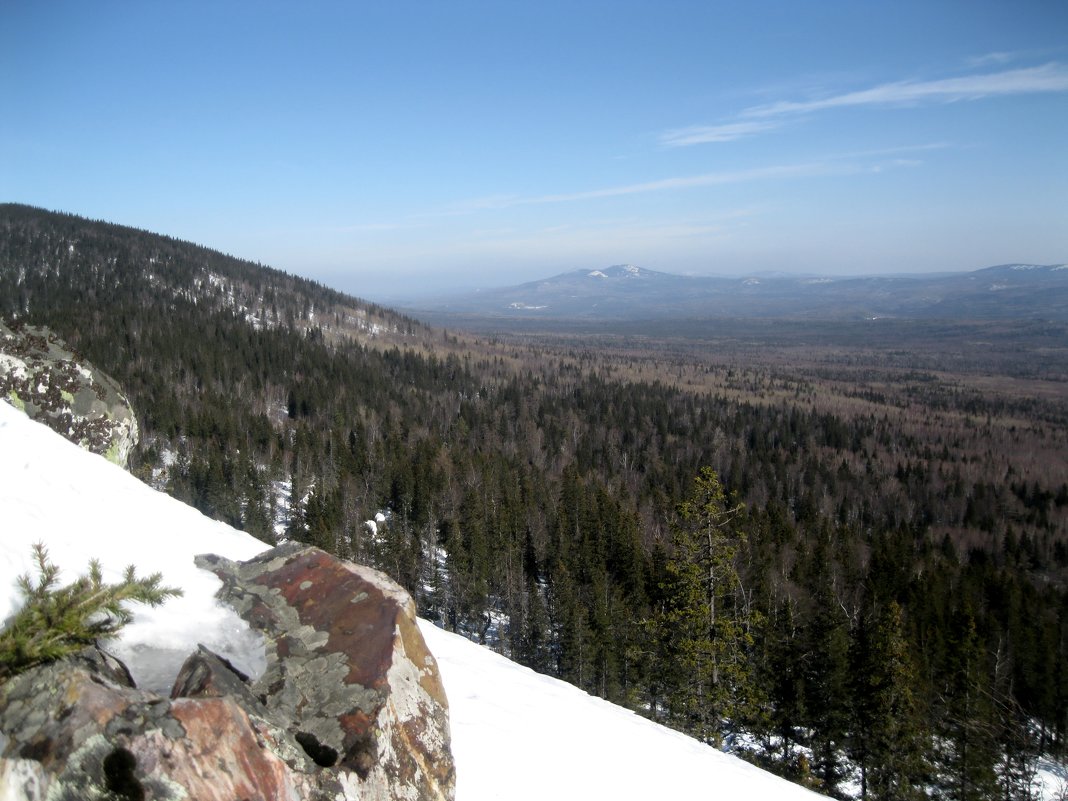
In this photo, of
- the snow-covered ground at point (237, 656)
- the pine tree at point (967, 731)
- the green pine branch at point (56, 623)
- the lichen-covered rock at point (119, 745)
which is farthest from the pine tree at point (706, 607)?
the green pine branch at point (56, 623)

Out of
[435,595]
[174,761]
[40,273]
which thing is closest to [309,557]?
[174,761]

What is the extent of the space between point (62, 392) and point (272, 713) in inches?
678

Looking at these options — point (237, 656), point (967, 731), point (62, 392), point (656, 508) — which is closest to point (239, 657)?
point (237, 656)

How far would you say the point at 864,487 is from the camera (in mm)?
91875

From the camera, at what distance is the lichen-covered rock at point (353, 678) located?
569 cm

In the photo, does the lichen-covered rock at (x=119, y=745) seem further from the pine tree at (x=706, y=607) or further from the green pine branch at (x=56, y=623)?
the pine tree at (x=706, y=607)

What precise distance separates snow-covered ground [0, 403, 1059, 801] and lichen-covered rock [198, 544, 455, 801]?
385mm

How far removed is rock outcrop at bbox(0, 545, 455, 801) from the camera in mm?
4062

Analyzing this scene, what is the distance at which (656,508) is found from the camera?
7281 cm

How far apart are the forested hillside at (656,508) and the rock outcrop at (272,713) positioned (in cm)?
1330

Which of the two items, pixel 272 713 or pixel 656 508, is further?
pixel 656 508

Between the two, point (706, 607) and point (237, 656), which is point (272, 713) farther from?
point (706, 607)

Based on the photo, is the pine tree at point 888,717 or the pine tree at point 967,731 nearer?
the pine tree at point 888,717

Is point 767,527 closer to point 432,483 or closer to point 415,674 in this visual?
point 432,483
